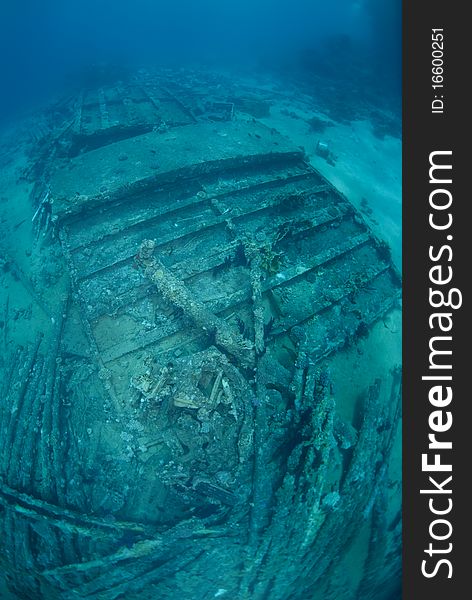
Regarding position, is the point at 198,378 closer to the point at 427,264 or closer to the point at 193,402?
the point at 193,402

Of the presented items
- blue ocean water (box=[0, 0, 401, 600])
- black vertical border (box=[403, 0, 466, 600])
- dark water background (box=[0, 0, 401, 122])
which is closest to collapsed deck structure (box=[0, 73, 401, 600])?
blue ocean water (box=[0, 0, 401, 600])

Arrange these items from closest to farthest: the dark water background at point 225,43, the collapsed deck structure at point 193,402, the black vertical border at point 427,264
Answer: the black vertical border at point 427,264 → the collapsed deck structure at point 193,402 → the dark water background at point 225,43

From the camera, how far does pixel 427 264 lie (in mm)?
3656

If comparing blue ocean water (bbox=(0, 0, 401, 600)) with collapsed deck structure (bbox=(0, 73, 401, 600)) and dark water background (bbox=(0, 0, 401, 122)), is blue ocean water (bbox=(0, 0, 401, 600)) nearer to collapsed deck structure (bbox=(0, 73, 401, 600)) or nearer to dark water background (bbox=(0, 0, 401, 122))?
collapsed deck structure (bbox=(0, 73, 401, 600))

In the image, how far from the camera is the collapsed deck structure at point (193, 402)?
3994 mm

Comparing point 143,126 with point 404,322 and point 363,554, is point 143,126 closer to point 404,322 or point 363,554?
point 404,322

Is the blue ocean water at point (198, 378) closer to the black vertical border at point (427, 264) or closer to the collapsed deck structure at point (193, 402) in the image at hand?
the collapsed deck structure at point (193, 402)

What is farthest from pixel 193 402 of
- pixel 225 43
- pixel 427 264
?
pixel 225 43

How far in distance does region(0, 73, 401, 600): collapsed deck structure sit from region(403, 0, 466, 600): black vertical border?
1152 mm

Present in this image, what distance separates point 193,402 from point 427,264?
3370mm

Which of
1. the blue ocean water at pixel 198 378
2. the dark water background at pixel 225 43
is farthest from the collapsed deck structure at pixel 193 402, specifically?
the dark water background at pixel 225 43

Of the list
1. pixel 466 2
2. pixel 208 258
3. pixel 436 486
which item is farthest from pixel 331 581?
pixel 466 2

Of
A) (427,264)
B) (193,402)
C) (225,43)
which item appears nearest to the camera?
(427,264)

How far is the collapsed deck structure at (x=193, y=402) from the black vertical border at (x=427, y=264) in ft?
3.78
